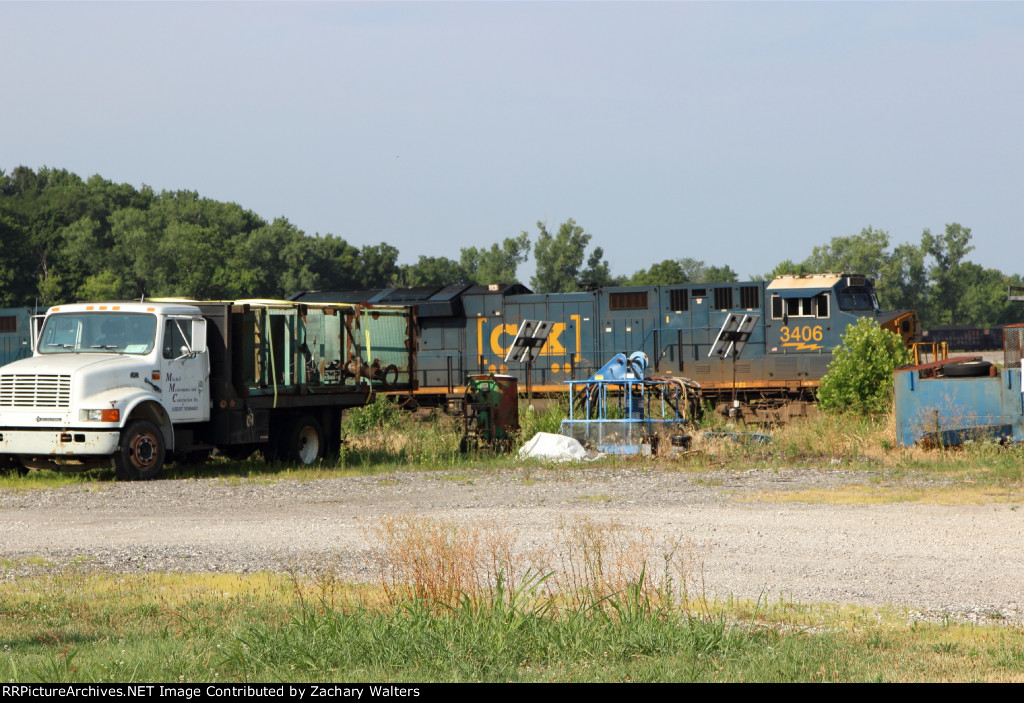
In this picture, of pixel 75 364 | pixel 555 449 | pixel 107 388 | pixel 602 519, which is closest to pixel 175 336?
pixel 107 388

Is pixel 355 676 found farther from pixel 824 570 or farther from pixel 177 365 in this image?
pixel 177 365

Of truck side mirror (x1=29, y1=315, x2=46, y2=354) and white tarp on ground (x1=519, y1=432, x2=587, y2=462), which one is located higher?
truck side mirror (x1=29, y1=315, x2=46, y2=354)

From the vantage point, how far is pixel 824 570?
9.04 meters

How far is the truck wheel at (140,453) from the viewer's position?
16938 millimetres

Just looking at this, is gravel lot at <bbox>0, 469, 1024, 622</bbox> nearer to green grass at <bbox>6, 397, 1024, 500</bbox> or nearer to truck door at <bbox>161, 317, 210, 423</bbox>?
green grass at <bbox>6, 397, 1024, 500</bbox>

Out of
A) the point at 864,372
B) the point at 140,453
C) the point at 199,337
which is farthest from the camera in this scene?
the point at 864,372

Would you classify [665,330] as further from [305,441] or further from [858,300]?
[305,441]

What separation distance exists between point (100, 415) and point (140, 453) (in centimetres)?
102

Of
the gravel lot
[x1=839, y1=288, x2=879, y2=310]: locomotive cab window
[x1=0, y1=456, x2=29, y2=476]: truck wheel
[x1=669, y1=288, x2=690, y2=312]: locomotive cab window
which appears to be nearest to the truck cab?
the gravel lot

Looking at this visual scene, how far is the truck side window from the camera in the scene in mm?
17969

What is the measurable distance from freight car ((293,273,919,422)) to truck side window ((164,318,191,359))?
1109 centimetres

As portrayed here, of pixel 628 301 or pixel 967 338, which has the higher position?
pixel 967 338

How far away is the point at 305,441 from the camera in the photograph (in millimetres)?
20891
